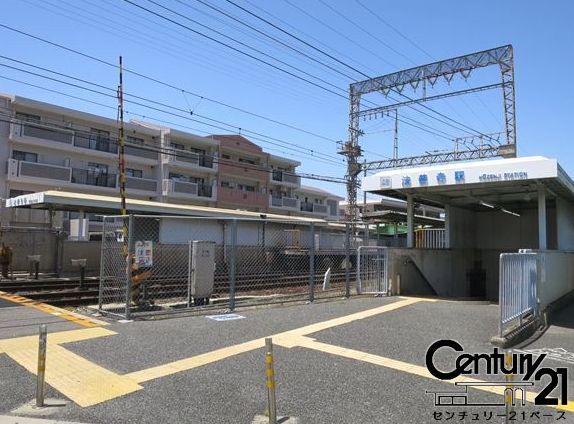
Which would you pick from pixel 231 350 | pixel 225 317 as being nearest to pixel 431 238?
pixel 225 317

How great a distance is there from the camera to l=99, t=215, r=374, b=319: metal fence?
1101 cm

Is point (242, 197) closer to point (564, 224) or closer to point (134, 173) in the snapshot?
point (134, 173)

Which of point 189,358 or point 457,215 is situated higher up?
point 457,215

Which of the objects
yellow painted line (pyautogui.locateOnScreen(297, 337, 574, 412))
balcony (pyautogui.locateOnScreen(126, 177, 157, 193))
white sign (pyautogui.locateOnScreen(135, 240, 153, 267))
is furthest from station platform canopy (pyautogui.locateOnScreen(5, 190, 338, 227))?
balcony (pyautogui.locateOnScreen(126, 177, 157, 193))

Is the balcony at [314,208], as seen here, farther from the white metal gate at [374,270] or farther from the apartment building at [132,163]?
the white metal gate at [374,270]

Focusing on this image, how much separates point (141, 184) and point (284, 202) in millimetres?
17621

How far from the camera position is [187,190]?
4388cm

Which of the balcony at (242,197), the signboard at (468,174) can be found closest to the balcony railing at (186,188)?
the balcony at (242,197)

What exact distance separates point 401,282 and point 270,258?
7.71 meters

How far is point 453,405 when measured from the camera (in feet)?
18.7

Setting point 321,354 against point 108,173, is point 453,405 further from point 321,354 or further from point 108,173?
point 108,173

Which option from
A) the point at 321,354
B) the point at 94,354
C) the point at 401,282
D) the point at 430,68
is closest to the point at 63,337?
the point at 94,354

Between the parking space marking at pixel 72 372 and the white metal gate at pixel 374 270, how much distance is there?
859cm

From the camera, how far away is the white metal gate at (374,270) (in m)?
15.1
